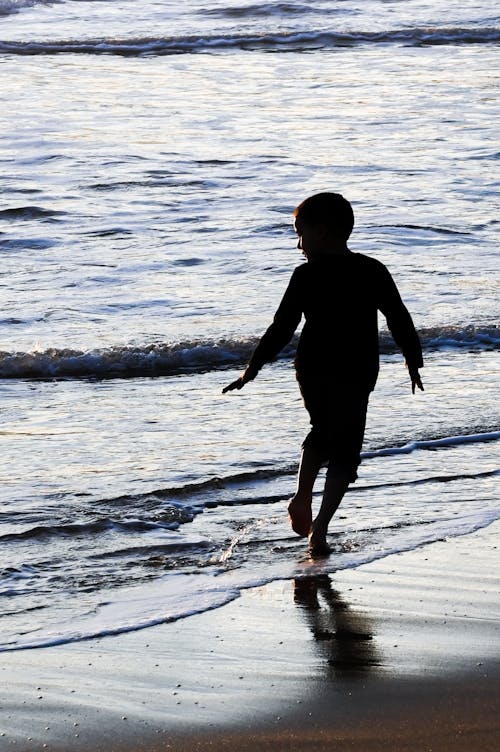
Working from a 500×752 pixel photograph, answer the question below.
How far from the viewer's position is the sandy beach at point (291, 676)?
134 inches

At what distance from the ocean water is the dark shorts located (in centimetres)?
34

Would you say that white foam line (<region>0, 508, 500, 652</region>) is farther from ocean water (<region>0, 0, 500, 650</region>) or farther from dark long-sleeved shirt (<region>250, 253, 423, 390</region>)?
dark long-sleeved shirt (<region>250, 253, 423, 390</region>)

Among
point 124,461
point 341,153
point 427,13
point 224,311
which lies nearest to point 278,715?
point 124,461

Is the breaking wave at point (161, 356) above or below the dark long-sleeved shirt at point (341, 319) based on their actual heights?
below

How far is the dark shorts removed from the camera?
5.03 meters

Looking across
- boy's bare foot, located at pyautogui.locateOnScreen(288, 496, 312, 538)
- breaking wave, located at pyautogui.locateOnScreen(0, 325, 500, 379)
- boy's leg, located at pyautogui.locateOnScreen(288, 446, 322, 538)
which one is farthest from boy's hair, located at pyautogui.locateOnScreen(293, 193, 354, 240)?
breaking wave, located at pyautogui.locateOnScreen(0, 325, 500, 379)

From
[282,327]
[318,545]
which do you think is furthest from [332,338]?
[318,545]

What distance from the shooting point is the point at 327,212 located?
4.86m

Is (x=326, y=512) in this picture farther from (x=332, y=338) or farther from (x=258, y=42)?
(x=258, y=42)

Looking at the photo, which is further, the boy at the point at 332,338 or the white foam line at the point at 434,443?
the white foam line at the point at 434,443

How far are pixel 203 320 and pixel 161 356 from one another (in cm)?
92

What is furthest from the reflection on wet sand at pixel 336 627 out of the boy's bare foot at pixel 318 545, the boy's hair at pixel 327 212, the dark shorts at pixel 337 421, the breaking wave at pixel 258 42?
the breaking wave at pixel 258 42

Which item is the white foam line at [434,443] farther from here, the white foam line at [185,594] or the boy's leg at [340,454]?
the boy's leg at [340,454]

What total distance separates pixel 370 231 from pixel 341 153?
406cm
